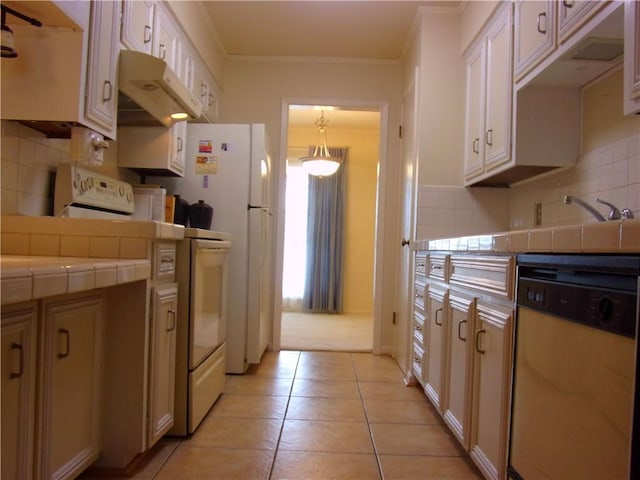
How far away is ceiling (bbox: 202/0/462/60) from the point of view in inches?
112

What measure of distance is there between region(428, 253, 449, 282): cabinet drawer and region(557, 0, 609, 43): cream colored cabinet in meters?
1.03

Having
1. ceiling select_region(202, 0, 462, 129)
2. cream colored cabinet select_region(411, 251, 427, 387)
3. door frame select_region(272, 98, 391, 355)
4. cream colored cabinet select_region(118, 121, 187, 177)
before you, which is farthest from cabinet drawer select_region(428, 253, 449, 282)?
ceiling select_region(202, 0, 462, 129)

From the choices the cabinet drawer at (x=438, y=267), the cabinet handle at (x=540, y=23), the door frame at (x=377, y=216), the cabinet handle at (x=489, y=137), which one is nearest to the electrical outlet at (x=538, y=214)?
the cabinet handle at (x=489, y=137)

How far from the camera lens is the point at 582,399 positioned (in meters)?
0.93

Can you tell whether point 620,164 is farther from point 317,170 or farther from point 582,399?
point 317,170

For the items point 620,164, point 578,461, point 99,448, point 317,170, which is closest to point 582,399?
point 578,461

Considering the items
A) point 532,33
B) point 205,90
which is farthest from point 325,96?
point 532,33

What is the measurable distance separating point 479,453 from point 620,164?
130 centimetres

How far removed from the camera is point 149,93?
2023 mm

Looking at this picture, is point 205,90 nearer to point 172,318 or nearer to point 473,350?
point 172,318

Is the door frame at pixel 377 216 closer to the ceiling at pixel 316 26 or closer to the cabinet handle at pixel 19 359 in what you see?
the ceiling at pixel 316 26

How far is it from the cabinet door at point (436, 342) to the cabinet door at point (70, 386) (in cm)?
145

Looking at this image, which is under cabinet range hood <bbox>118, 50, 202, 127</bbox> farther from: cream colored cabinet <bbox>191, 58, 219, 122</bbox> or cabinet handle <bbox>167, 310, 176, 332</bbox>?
cabinet handle <bbox>167, 310, 176, 332</bbox>

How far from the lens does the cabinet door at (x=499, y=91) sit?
7.08 feet
